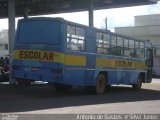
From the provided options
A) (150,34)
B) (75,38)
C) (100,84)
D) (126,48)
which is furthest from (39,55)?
(150,34)

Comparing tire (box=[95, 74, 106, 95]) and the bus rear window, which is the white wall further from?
the bus rear window

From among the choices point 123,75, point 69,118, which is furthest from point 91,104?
point 123,75

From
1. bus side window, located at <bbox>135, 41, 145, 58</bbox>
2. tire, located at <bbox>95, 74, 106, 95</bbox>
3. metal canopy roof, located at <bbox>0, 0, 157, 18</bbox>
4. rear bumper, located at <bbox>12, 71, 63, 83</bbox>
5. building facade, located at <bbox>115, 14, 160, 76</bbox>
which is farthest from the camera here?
building facade, located at <bbox>115, 14, 160, 76</bbox>

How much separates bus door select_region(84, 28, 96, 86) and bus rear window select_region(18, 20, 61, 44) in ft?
7.01

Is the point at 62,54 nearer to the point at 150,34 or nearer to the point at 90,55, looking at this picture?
the point at 90,55

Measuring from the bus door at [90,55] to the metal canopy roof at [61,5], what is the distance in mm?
11346

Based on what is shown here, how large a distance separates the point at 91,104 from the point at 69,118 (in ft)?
13.4

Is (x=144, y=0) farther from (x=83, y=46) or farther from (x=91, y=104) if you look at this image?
(x=91, y=104)

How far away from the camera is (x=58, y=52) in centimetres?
1889

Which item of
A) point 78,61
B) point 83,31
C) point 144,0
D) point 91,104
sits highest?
point 144,0

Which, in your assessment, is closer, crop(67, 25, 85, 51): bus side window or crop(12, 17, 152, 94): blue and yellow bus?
crop(12, 17, 152, 94): blue and yellow bus

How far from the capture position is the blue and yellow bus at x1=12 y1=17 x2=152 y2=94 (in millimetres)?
18984

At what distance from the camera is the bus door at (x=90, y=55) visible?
20.8 metres

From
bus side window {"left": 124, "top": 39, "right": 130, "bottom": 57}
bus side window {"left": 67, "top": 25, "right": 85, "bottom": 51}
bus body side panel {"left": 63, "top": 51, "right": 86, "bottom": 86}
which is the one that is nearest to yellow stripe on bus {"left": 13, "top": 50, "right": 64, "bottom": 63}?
bus body side panel {"left": 63, "top": 51, "right": 86, "bottom": 86}
